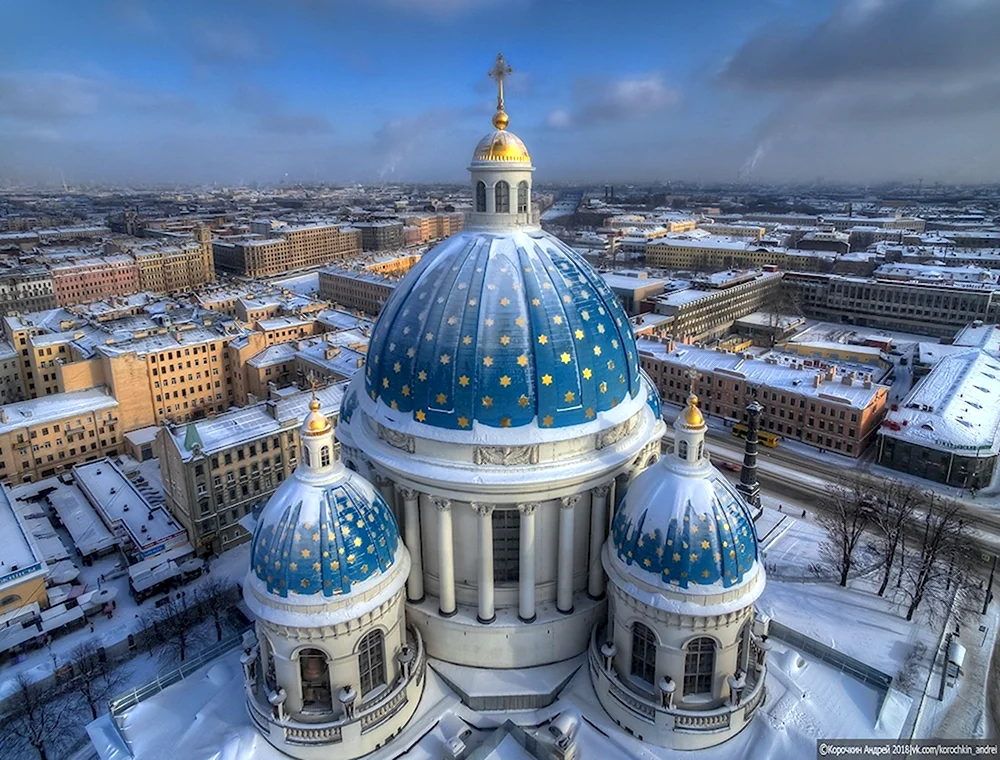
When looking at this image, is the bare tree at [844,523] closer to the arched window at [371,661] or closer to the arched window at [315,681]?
the arched window at [371,661]

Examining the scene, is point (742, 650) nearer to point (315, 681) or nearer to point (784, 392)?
point (315, 681)

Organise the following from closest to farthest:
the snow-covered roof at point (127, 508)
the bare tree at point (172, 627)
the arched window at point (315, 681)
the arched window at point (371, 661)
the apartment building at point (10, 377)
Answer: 1. the arched window at point (315, 681)
2. the arched window at point (371, 661)
3. the bare tree at point (172, 627)
4. the snow-covered roof at point (127, 508)
5. the apartment building at point (10, 377)

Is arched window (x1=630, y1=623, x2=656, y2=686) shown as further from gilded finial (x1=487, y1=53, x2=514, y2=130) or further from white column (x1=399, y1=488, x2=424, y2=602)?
gilded finial (x1=487, y1=53, x2=514, y2=130)

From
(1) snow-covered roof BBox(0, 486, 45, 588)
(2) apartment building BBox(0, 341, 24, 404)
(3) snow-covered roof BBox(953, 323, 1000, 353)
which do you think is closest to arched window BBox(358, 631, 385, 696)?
(1) snow-covered roof BBox(0, 486, 45, 588)

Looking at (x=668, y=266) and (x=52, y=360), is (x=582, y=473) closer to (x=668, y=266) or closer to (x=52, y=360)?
(x=52, y=360)

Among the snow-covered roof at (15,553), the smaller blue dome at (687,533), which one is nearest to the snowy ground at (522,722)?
the smaller blue dome at (687,533)

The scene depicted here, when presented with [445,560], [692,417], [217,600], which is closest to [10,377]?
[217,600]
